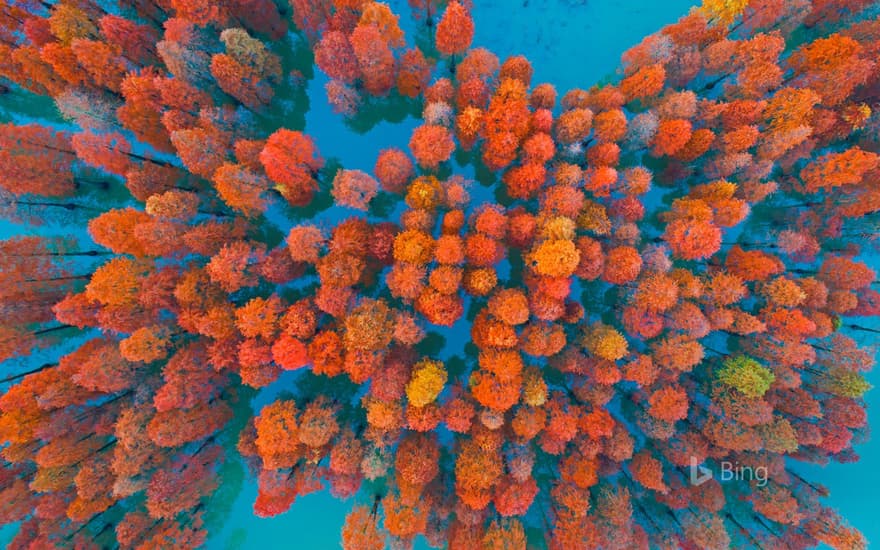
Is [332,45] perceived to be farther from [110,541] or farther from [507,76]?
[110,541]

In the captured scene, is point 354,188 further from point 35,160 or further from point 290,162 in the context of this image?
point 35,160

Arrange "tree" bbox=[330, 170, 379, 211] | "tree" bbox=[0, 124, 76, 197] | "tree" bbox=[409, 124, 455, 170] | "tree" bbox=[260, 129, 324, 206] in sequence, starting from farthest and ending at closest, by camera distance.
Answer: "tree" bbox=[409, 124, 455, 170] < "tree" bbox=[0, 124, 76, 197] < "tree" bbox=[330, 170, 379, 211] < "tree" bbox=[260, 129, 324, 206]

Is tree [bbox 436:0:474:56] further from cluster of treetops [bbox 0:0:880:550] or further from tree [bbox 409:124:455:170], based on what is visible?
tree [bbox 409:124:455:170]

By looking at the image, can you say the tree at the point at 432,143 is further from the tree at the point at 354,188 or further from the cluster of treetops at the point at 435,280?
the tree at the point at 354,188

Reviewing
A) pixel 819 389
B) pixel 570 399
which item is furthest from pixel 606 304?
pixel 819 389

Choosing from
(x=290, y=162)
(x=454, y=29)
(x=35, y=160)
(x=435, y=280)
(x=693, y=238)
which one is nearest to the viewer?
(x=435, y=280)

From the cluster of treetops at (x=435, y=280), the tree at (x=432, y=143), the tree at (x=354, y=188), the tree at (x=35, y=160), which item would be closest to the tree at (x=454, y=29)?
the cluster of treetops at (x=435, y=280)

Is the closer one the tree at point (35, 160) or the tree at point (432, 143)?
the tree at point (35, 160)

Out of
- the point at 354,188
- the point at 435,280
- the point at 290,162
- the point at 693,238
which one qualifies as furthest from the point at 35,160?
the point at 693,238

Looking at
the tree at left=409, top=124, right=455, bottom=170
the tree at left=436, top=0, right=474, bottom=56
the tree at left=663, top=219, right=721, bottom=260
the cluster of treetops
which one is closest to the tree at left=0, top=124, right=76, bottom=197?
the cluster of treetops
